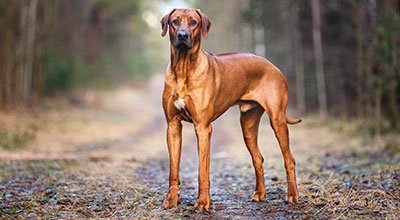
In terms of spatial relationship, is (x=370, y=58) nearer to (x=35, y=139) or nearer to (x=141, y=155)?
(x=141, y=155)

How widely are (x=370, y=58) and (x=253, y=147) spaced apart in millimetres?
7800

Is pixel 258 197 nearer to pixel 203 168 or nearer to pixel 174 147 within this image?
pixel 203 168

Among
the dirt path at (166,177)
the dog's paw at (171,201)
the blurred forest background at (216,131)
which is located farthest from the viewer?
the blurred forest background at (216,131)

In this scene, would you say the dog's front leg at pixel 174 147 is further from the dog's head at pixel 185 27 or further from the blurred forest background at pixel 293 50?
the blurred forest background at pixel 293 50

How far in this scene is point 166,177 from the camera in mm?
8086

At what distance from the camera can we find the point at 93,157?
10.2 meters

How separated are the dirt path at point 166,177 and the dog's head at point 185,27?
66.0 inches

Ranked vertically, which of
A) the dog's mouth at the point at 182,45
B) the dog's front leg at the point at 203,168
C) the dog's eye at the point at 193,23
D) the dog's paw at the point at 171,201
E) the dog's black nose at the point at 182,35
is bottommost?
the dog's paw at the point at 171,201

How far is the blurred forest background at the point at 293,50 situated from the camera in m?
12.0

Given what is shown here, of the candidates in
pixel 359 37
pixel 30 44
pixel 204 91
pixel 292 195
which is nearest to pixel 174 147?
pixel 204 91

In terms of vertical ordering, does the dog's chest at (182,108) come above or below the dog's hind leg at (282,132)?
above

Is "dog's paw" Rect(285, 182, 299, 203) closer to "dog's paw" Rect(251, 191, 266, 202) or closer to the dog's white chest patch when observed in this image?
"dog's paw" Rect(251, 191, 266, 202)

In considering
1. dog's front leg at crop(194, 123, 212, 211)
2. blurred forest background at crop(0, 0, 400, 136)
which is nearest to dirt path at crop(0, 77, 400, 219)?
dog's front leg at crop(194, 123, 212, 211)

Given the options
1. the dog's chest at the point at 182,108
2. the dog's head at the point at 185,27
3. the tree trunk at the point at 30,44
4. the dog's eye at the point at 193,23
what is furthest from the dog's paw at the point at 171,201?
the tree trunk at the point at 30,44
